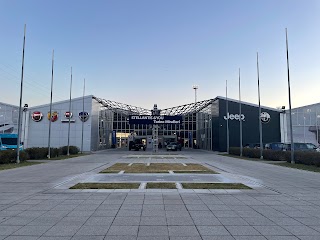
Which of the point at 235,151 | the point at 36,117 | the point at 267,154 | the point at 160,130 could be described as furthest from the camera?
the point at 160,130

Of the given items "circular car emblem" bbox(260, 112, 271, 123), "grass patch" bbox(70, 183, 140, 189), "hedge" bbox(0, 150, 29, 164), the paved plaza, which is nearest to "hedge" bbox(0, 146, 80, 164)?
"hedge" bbox(0, 150, 29, 164)

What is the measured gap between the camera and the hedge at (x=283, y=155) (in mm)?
20100

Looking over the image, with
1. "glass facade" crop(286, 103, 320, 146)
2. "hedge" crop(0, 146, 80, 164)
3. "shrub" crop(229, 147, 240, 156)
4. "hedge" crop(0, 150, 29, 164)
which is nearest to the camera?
"hedge" crop(0, 150, 29, 164)

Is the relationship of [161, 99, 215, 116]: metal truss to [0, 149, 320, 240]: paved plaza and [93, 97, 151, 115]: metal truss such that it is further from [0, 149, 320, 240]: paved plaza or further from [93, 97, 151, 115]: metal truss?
[0, 149, 320, 240]: paved plaza

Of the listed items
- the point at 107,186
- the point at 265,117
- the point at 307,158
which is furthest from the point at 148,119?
the point at 107,186

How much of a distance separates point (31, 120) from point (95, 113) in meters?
10.6

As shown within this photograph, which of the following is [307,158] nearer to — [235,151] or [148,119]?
[235,151]

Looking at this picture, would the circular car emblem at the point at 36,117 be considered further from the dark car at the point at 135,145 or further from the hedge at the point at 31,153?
the dark car at the point at 135,145

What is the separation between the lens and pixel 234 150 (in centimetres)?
3653

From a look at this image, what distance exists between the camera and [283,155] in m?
25.3

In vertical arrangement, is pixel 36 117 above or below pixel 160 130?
above

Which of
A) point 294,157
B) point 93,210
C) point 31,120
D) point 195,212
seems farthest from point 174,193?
point 31,120

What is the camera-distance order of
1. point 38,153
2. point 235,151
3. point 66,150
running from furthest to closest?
point 235,151 → point 66,150 → point 38,153

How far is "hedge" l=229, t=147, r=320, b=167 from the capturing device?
20.1 metres
